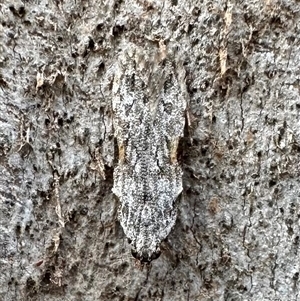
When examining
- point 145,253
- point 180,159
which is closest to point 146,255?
point 145,253

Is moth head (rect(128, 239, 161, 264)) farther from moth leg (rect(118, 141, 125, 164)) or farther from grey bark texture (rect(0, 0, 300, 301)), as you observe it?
moth leg (rect(118, 141, 125, 164))

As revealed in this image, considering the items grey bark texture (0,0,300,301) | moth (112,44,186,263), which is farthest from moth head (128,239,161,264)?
grey bark texture (0,0,300,301)

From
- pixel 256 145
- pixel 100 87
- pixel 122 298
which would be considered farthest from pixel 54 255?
pixel 256 145

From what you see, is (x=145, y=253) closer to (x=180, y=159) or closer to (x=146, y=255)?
(x=146, y=255)

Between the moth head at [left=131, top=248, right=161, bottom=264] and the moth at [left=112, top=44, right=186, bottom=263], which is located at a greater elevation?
the moth at [left=112, top=44, right=186, bottom=263]

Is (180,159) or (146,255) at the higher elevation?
(180,159)
